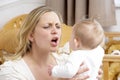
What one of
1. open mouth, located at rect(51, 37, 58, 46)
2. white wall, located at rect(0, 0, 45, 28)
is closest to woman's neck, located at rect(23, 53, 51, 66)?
open mouth, located at rect(51, 37, 58, 46)

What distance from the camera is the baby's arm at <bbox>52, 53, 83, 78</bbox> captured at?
118cm

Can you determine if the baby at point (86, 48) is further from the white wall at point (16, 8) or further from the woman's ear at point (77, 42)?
the white wall at point (16, 8)

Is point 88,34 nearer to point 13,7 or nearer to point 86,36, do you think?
point 86,36

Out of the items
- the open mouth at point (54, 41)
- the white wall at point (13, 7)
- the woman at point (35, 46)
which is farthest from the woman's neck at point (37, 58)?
the white wall at point (13, 7)

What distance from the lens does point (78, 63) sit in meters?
1.21

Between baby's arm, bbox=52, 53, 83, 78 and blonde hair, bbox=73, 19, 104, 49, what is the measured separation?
0.10 m

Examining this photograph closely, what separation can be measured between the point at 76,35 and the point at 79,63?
5.9 inches

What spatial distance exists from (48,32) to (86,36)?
0.19 meters

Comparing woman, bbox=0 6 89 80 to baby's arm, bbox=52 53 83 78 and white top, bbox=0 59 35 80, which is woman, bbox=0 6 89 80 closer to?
white top, bbox=0 59 35 80

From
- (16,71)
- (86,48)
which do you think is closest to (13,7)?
(16,71)

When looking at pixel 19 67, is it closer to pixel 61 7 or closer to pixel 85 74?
pixel 85 74

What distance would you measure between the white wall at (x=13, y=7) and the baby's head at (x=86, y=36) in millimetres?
1579

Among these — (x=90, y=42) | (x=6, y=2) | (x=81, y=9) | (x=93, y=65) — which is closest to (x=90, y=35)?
(x=90, y=42)

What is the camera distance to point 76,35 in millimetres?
1299
